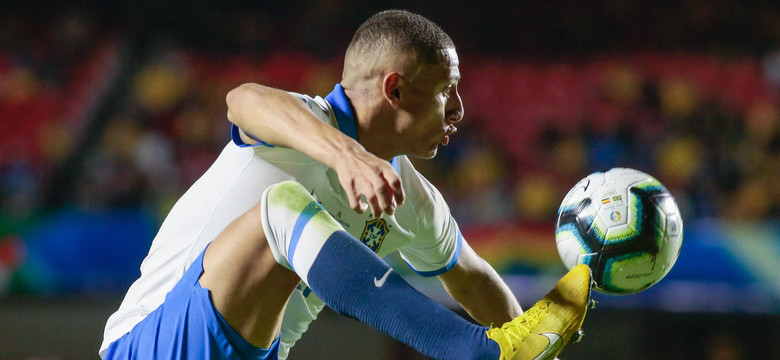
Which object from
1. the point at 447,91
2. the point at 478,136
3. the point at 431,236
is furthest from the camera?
the point at 478,136

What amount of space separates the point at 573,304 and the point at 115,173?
16.2 feet

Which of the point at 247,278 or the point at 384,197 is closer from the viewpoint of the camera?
the point at 384,197

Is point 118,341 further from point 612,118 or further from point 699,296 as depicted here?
point 612,118

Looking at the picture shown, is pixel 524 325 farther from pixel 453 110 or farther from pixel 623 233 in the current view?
pixel 453 110

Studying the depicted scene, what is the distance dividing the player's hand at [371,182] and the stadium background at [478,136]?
3.54 metres

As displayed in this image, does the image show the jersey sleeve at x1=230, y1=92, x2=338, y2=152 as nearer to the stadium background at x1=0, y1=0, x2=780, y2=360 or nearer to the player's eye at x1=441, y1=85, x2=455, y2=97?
the player's eye at x1=441, y1=85, x2=455, y2=97

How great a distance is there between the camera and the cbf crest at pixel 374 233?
95.3 inches

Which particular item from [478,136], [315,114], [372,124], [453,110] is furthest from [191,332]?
[478,136]

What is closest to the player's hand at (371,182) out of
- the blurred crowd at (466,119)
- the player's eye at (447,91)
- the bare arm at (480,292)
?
the player's eye at (447,91)

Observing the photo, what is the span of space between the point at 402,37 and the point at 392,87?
0.14 meters

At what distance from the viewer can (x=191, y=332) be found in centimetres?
196

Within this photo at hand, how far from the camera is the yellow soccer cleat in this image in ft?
5.63

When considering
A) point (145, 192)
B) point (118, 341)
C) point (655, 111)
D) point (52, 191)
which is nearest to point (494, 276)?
point (118, 341)

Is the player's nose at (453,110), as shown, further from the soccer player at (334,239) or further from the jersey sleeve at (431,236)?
the jersey sleeve at (431,236)
